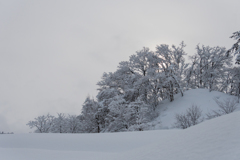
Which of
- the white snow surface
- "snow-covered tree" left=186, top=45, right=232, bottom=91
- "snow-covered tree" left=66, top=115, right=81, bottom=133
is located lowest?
the white snow surface

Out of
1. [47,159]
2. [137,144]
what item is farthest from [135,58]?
[47,159]

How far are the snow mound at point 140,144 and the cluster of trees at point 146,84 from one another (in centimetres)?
1087

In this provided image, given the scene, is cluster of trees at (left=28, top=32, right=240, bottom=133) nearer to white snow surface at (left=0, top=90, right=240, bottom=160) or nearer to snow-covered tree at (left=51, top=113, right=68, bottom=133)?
snow-covered tree at (left=51, top=113, right=68, bottom=133)

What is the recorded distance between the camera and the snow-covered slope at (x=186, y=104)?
21047 millimetres

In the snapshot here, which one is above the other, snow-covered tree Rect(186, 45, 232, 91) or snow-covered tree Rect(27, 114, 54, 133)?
snow-covered tree Rect(186, 45, 232, 91)

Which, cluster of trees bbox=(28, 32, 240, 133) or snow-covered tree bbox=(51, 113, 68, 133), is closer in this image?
cluster of trees bbox=(28, 32, 240, 133)

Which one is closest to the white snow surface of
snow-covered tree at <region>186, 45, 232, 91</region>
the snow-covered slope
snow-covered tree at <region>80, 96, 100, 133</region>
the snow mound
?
the snow mound

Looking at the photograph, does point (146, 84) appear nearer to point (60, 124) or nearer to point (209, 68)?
point (209, 68)

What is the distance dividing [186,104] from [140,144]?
566 inches

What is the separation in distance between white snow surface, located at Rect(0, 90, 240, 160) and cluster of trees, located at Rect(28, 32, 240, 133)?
35.6ft

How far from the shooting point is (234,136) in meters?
3.66

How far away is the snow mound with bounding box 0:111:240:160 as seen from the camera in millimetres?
3689

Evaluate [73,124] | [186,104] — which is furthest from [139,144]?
[73,124]

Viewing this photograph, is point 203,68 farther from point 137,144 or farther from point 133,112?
point 137,144
